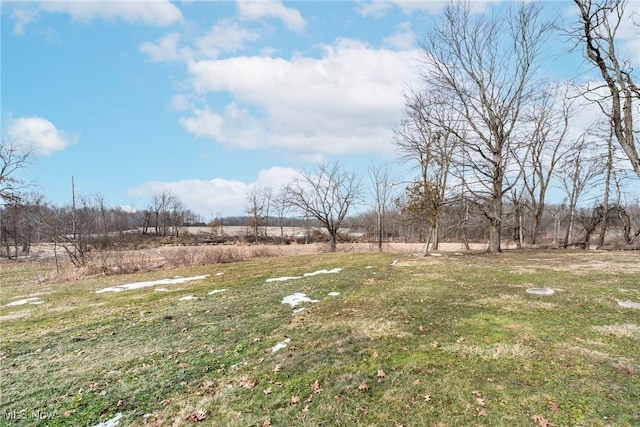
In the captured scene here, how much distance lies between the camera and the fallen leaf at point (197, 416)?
3.33 metres

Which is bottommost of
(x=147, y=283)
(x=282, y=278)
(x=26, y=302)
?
(x=26, y=302)

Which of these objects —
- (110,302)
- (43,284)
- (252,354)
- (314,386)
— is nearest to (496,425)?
(314,386)

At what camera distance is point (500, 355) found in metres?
4.22

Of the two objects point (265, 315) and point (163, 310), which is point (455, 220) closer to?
point (265, 315)

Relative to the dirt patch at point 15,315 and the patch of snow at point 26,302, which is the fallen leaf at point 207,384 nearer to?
the dirt patch at point 15,315

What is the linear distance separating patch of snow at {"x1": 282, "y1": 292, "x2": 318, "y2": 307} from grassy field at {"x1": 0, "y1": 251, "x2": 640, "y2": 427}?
0.20m

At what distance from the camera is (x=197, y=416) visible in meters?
3.38

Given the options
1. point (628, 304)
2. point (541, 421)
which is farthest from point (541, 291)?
point (541, 421)

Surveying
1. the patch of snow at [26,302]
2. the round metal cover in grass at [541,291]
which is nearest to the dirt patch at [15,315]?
the patch of snow at [26,302]

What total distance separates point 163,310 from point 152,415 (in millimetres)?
4642

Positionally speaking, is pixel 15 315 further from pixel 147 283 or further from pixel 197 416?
pixel 197 416

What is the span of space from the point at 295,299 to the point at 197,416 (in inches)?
185

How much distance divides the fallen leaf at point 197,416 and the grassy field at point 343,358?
0.06ft

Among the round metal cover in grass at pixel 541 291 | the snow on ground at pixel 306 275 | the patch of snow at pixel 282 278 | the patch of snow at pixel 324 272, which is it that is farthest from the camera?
the patch of snow at pixel 324 272
